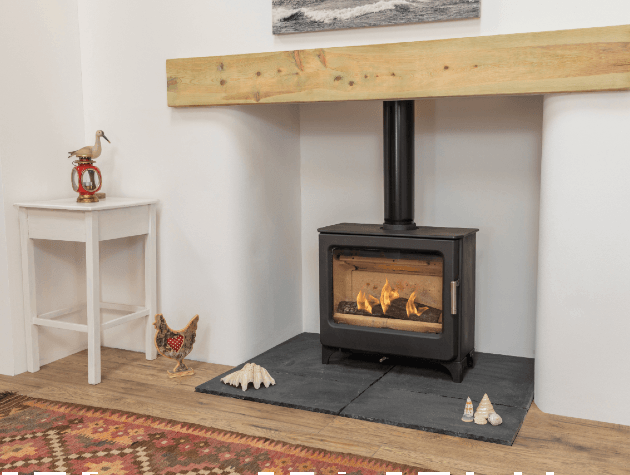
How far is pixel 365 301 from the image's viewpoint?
2.82 metres

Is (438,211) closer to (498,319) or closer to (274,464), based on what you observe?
(498,319)

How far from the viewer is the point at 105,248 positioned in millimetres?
3172

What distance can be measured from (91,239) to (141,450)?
931 mm

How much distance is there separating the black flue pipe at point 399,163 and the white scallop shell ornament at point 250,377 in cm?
81

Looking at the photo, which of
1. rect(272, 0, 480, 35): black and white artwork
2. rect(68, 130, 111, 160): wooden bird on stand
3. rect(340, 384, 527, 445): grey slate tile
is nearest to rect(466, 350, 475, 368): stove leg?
rect(340, 384, 527, 445): grey slate tile

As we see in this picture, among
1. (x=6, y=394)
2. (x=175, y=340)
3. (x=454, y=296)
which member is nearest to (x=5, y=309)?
(x=6, y=394)

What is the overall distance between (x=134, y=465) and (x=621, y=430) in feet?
5.43

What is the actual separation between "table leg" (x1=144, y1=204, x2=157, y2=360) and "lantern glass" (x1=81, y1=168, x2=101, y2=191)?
0.26 metres

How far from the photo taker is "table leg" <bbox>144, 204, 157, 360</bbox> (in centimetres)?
294

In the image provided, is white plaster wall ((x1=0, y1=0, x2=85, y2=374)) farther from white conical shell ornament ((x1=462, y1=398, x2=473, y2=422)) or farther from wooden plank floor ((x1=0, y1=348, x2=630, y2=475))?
white conical shell ornament ((x1=462, y1=398, x2=473, y2=422))

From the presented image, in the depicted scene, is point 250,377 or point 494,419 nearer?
point 494,419

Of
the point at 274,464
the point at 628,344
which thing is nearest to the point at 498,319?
the point at 628,344

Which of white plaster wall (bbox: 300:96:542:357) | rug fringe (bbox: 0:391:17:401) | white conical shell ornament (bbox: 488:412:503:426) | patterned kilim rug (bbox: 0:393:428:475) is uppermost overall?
white plaster wall (bbox: 300:96:542:357)

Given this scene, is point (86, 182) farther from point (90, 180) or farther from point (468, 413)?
point (468, 413)
